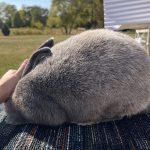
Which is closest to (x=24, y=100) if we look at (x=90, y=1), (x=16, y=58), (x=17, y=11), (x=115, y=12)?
(x=115, y=12)

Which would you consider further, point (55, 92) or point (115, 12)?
point (115, 12)

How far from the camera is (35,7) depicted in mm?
19359

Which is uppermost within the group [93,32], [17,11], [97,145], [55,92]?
[93,32]

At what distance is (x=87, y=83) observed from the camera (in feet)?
2.96

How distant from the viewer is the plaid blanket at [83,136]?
864 mm

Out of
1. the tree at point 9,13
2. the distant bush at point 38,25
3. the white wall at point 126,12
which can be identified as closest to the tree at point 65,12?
the distant bush at point 38,25

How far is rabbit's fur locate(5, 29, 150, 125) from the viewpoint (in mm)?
907

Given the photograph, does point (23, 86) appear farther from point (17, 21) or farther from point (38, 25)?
point (17, 21)

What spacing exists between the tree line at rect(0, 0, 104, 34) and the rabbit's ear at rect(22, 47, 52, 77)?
685cm

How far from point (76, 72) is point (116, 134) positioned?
0.65 ft

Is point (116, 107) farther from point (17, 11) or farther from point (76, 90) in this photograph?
point (17, 11)

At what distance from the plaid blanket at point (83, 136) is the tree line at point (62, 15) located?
6.90 m

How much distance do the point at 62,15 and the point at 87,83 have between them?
14288mm

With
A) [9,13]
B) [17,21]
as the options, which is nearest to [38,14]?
[17,21]
